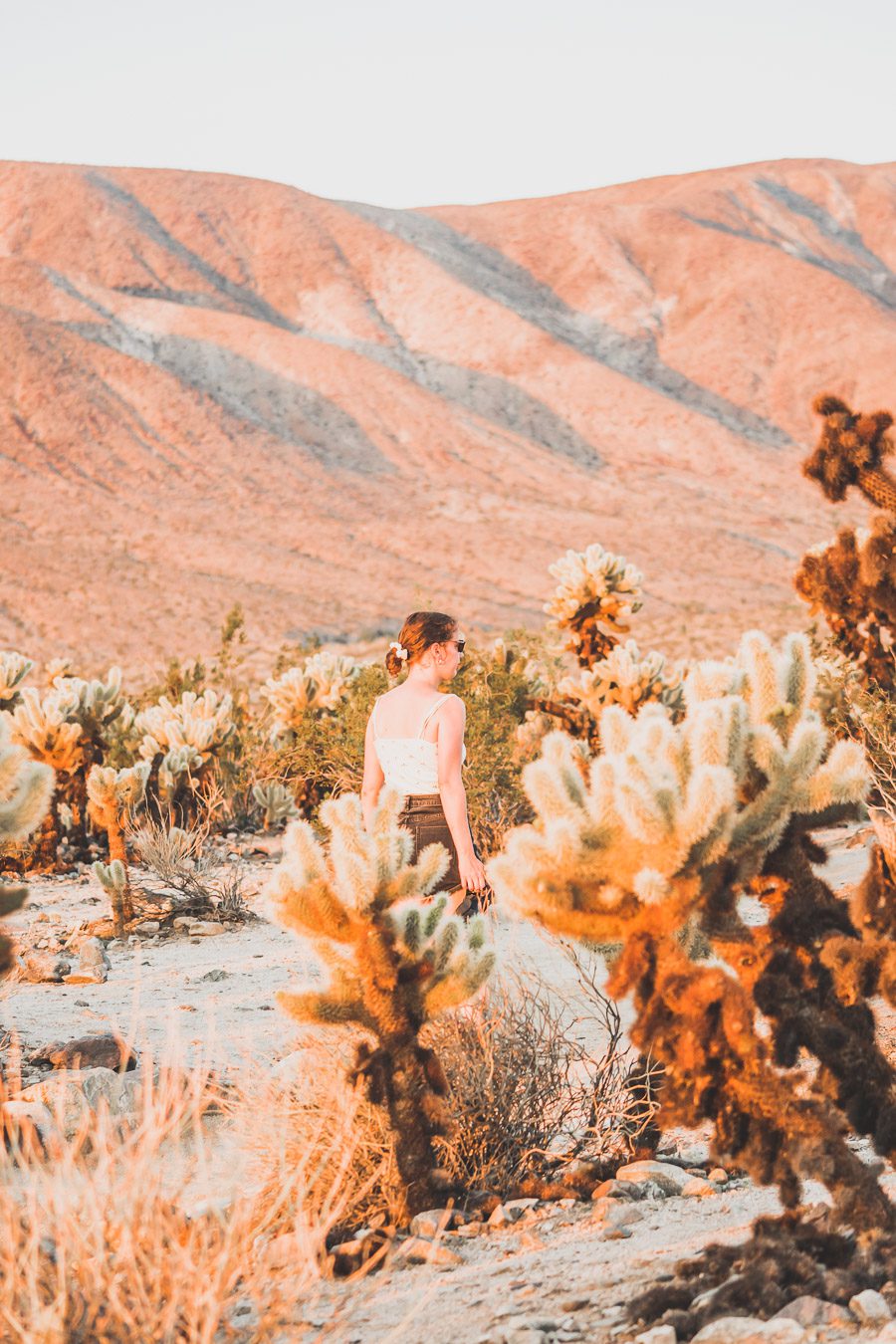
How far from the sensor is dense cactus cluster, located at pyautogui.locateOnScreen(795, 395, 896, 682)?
6664mm

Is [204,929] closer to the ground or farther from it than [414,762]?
closer to the ground

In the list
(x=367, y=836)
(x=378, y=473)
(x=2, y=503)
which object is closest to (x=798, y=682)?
(x=367, y=836)

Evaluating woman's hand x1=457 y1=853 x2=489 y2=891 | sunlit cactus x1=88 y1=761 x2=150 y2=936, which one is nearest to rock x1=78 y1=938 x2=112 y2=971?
sunlit cactus x1=88 y1=761 x2=150 y2=936

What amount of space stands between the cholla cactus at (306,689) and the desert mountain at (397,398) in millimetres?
19673

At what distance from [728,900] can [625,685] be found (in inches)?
280

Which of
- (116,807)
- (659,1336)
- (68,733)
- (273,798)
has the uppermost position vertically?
(68,733)

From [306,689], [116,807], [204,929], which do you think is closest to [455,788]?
[204,929]

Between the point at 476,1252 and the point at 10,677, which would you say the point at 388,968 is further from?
the point at 10,677

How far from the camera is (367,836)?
3.73 metres

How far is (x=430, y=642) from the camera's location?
5234 mm

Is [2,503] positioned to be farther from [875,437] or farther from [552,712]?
[875,437]

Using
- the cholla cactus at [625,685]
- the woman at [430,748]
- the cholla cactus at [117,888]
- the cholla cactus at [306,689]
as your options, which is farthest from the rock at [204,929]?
the cholla cactus at [306,689]

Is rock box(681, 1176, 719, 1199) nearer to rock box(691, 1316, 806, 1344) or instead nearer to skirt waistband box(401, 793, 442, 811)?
rock box(691, 1316, 806, 1344)

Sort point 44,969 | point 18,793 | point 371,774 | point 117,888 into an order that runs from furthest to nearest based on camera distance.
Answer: point 117,888, point 44,969, point 371,774, point 18,793
